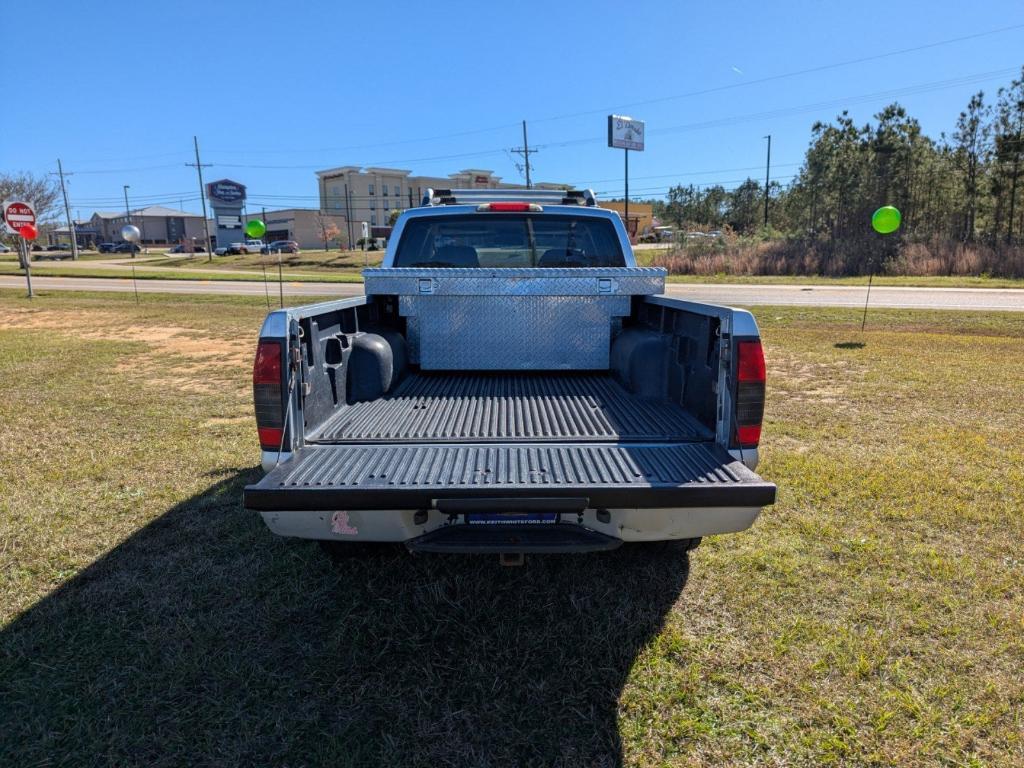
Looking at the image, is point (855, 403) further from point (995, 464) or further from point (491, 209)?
point (491, 209)

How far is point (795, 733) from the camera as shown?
2314 mm

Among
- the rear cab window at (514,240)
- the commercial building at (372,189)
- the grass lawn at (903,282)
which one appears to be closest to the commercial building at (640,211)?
the commercial building at (372,189)

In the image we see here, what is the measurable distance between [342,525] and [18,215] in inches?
851

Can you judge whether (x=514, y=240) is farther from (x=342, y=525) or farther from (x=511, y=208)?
(x=342, y=525)

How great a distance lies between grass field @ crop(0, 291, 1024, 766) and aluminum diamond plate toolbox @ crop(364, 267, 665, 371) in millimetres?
→ 1337

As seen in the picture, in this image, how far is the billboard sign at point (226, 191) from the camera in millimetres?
→ 86438

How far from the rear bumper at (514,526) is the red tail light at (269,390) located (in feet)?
1.22

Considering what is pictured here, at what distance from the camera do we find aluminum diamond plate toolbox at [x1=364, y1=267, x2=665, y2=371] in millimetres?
4027

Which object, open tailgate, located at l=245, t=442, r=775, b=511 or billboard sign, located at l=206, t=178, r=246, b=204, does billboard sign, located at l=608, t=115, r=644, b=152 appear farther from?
billboard sign, located at l=206, t=178, r=246, b=204

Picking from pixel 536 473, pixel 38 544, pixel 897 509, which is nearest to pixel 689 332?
pixel 536 473

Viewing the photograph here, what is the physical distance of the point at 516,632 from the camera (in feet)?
9.59

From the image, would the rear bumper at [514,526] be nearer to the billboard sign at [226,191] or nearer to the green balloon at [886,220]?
the green balloon at [886,220]

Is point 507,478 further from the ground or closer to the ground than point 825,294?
further from the ground

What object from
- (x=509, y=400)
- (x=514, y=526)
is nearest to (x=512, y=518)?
(x=514, y=526)
